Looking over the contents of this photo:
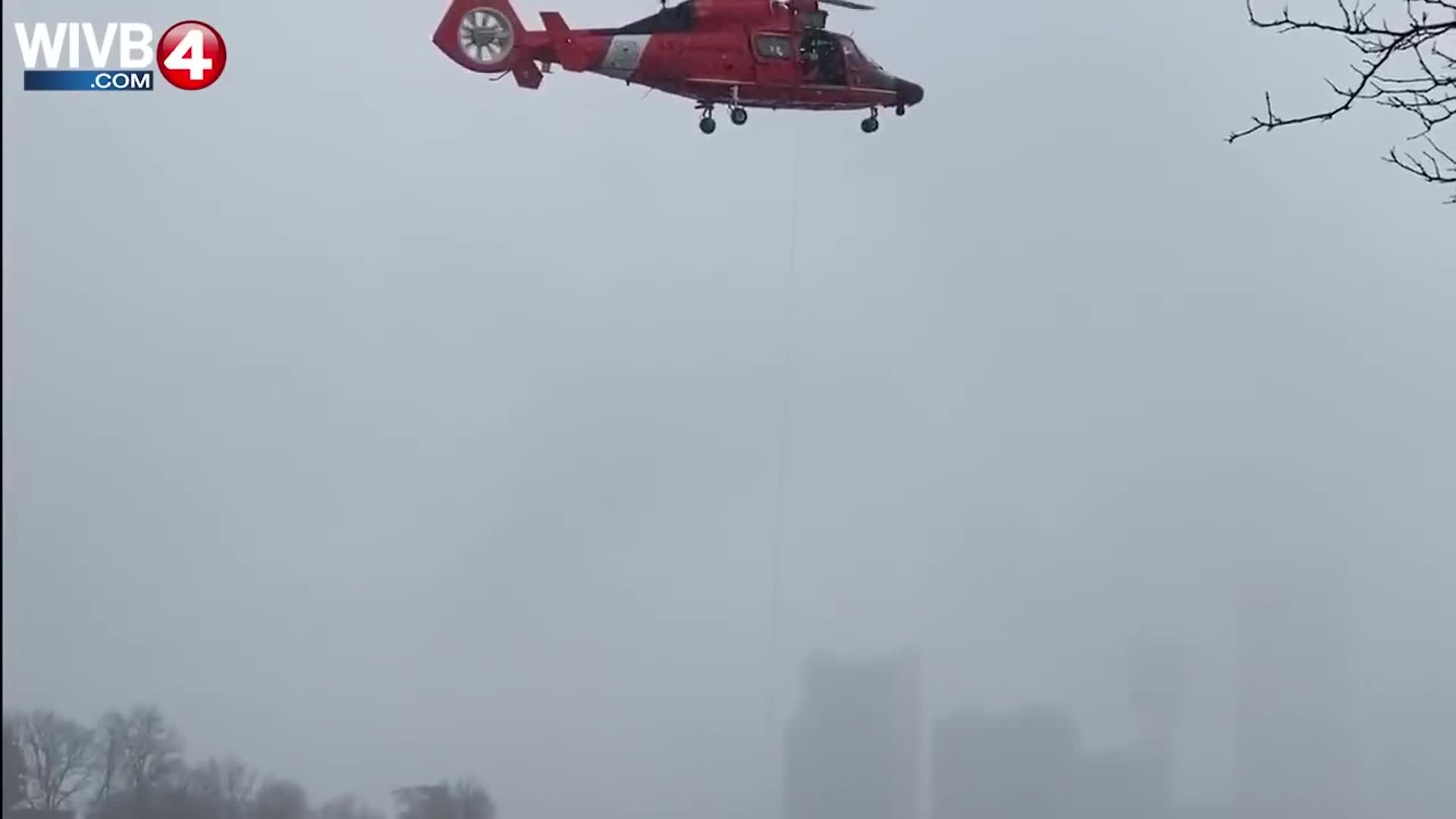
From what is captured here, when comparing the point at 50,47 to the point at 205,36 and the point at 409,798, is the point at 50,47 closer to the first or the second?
the point at 205,36

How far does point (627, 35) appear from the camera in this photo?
1093cm

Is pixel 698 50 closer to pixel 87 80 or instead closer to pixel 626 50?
pixel 626 50

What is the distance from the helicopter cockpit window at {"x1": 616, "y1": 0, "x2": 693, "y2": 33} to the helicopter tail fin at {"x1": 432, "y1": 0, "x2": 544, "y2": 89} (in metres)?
0.57

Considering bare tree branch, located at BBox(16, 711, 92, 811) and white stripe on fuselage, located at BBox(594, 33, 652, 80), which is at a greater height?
white stripe on fuselage, located at BBox(594, 33, 652, 80)

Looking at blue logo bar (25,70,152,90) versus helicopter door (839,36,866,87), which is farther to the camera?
blue logo bar (25,70,152,90)

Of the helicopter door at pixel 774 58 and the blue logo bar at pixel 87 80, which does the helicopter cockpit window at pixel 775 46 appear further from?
the blue logo bar at pixel 87 80

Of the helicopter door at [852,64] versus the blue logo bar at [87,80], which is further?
the blue logo bar at [87,80]

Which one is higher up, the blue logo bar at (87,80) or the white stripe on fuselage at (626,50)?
the white stripe on fuselage at (626,50)

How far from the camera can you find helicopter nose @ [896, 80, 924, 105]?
1162 cm

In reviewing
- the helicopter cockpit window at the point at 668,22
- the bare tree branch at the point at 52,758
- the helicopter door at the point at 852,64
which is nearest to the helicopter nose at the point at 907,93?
the helicopter door at the point at 852,64

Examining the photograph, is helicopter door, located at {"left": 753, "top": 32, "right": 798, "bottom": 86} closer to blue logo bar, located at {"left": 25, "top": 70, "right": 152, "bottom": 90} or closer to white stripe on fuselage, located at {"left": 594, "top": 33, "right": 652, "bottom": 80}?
white stripe on fuselage, located at {"left": 594, "top": 33, "right": 652, "bottom": 80}

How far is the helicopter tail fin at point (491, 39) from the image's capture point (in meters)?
11.0

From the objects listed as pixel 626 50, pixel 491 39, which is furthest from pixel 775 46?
pixel 491 39

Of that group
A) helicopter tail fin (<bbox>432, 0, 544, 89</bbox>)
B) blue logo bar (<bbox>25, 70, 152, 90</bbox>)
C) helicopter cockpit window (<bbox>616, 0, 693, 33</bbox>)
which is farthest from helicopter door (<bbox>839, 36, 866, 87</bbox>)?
blue logo bar (<bbox>25, 70, 152, 90</bbox>)
